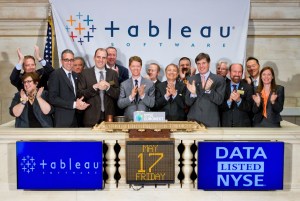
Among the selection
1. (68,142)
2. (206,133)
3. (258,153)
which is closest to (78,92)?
(68,142)

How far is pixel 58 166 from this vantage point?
5137 millimetres

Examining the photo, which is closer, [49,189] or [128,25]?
[49,189]

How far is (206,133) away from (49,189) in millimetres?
1715

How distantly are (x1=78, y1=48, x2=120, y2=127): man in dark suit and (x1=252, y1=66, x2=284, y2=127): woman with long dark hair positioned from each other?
1857mm

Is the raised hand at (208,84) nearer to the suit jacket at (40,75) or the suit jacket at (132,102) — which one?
the suit jacket at (132,102)

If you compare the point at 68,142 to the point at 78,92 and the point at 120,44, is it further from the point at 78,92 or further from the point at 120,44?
the point at 120,44

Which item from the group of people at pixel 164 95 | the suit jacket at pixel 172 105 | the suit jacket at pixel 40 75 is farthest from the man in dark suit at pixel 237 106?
the suit jacket at pixel 40 75

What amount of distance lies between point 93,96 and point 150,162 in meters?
1.95

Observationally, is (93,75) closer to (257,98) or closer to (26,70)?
(26,70)

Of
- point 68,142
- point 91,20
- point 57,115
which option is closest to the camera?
point 68,142

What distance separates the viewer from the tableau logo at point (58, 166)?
512cm

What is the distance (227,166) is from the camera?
203 inches

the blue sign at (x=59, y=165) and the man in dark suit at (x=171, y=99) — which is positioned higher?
the man in dark suit at (x=171, y=99)

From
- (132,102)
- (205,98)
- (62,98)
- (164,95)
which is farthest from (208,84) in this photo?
(62,98)
